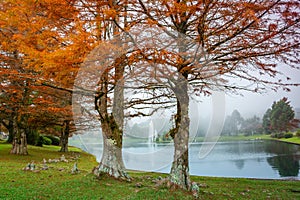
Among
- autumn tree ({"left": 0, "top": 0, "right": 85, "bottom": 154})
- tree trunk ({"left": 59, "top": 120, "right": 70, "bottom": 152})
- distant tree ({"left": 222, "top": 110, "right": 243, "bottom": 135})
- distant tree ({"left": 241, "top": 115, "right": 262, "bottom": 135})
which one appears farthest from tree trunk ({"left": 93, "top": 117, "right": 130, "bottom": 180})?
distant tree ({"left": 241, "top": 115, "right": 262, "bottom": 135})

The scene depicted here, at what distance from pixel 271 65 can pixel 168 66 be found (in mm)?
2721

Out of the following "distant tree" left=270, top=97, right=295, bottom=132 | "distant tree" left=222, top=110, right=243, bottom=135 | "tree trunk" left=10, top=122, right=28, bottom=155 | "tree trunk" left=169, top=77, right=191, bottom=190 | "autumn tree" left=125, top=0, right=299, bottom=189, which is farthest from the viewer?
"distant tree" left=222, top=110, right=243, bottom=135

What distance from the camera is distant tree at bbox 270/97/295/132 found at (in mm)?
55000

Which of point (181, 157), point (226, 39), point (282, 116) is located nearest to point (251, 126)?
point (282, 116)

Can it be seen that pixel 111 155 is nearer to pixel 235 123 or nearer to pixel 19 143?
pixel 19 143

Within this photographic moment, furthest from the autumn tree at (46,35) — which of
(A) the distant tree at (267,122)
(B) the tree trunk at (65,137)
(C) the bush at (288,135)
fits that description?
(A) the distant tree at (267,122)

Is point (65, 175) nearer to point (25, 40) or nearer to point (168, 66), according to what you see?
point (25, 40)

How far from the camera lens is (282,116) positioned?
56500 millimetres

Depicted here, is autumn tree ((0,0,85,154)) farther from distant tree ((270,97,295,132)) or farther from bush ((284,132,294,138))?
distant tree ((270,97,295,132))

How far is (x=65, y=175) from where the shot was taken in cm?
749

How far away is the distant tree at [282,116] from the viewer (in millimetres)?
A: 55000

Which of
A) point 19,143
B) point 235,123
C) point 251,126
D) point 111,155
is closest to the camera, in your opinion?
point 111,155

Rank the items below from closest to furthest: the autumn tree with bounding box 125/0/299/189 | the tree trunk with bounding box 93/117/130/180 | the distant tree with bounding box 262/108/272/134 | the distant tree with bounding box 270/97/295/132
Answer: the autumn tree with bounding box 125/0/299/189 → the tree trunk with bounding box 93/117/130/180 → the distant tree with bounding box 270/97/295/132 → the distant tree with bounding box 262/108/272/134

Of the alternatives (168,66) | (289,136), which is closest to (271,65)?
(168,66)
